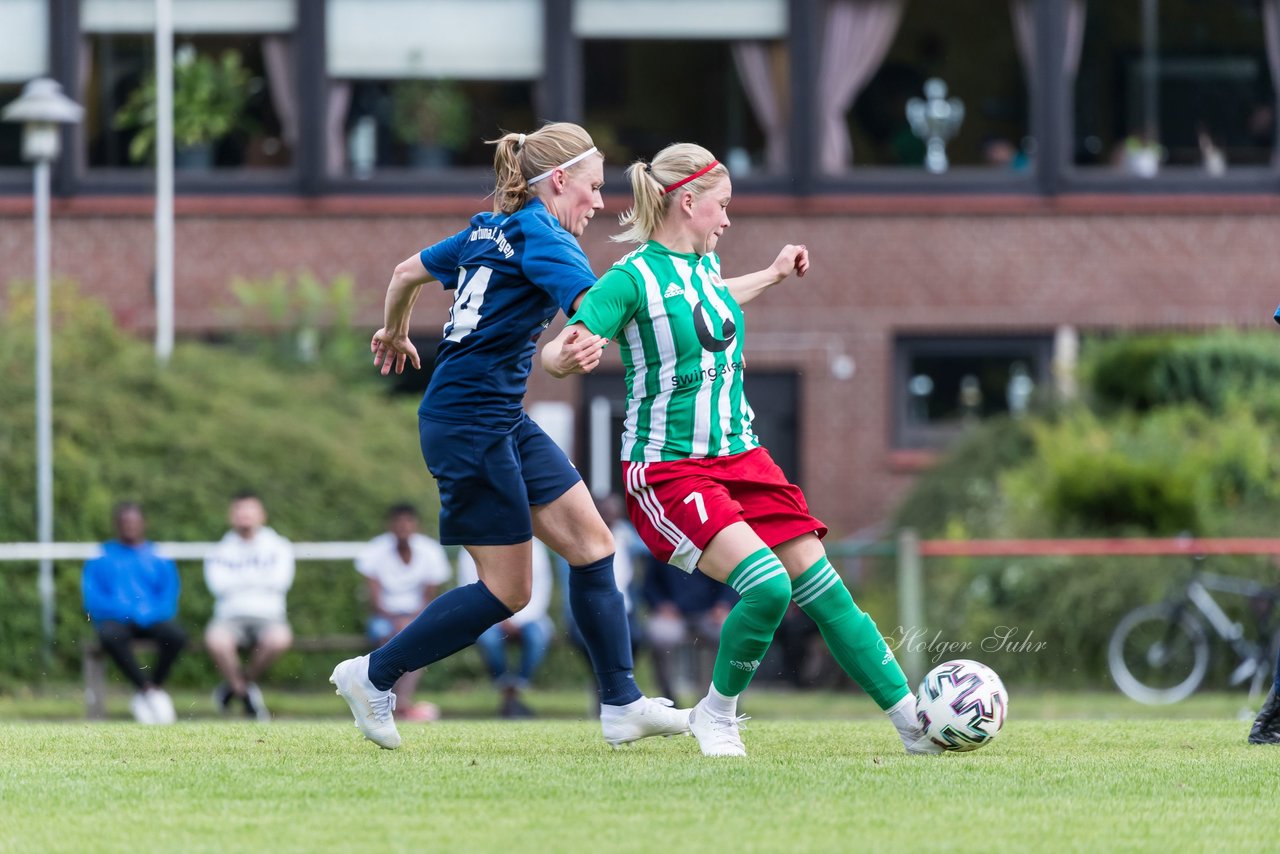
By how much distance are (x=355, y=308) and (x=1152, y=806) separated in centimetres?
1569

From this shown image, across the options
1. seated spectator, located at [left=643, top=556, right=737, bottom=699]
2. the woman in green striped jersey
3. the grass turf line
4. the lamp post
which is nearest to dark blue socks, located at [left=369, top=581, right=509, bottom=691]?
the grass turf line

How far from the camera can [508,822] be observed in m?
5.63

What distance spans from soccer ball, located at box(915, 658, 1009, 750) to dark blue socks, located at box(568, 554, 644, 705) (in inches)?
38.7

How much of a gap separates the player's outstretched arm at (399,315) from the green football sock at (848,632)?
157 cm

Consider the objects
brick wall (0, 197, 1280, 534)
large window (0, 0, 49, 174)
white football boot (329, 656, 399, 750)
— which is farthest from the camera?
large window (0, 0, 49, 174)

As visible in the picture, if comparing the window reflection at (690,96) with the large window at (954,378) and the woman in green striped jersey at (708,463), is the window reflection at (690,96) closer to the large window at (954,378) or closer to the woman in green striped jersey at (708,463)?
the large window at (954,378)

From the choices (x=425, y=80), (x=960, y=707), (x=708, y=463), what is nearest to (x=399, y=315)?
(x=708, y=463)

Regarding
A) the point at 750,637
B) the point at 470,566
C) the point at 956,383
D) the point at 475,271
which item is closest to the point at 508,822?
the point at 750,637

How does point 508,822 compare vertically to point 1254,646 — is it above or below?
above

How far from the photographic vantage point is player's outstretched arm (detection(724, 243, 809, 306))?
729 cm

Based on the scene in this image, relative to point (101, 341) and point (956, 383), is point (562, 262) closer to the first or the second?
point (101, 341)

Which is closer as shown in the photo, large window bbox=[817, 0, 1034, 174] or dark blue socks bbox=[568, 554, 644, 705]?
dark blue socks bbox=[568, 554, 644, 705]

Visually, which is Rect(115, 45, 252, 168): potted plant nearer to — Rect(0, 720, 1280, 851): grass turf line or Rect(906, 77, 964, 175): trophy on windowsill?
Rect(906, 77, 964, 175): trophy on windowsill
